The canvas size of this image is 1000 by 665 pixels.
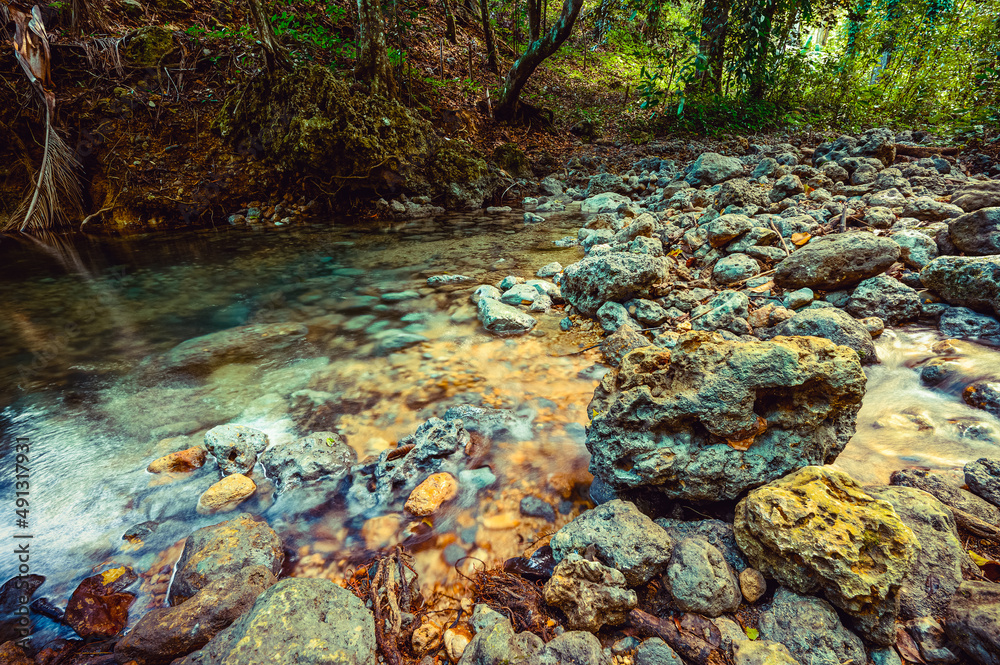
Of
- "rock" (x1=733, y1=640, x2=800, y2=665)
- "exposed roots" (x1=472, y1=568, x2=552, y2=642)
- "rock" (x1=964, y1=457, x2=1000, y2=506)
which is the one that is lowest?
"exposed roots" (x1=472, y1=568, x2=552, y2=642)

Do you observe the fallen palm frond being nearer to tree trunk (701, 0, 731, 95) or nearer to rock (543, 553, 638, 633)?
rock (543, 553, 638, 633)

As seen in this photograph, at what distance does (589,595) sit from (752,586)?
543 millimetres

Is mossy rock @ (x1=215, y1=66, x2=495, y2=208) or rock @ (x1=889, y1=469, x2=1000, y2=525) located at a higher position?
mossy rock @ (x1=215, y1=66, x2=495, y2=208)

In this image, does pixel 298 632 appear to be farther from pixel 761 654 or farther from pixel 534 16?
pixel 534 16

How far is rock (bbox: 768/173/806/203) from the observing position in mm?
5336

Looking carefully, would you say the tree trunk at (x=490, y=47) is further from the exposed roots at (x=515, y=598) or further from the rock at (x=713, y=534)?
the exposed roots at (x=515, y=598)

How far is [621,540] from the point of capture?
147cm

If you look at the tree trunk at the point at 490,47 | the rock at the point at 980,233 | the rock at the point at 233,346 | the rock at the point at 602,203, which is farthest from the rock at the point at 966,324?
the tree trunk at the point at 490,47

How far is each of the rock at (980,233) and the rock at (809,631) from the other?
3316 mm

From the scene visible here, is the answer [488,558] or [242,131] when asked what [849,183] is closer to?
[488,558]

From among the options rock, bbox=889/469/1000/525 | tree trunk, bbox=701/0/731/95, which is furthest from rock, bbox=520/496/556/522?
tree trunk, bbox=701/0/731/95

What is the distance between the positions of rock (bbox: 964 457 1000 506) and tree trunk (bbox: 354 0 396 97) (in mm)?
10243

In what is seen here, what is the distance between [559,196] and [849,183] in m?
5.05

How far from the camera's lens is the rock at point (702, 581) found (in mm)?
1323
